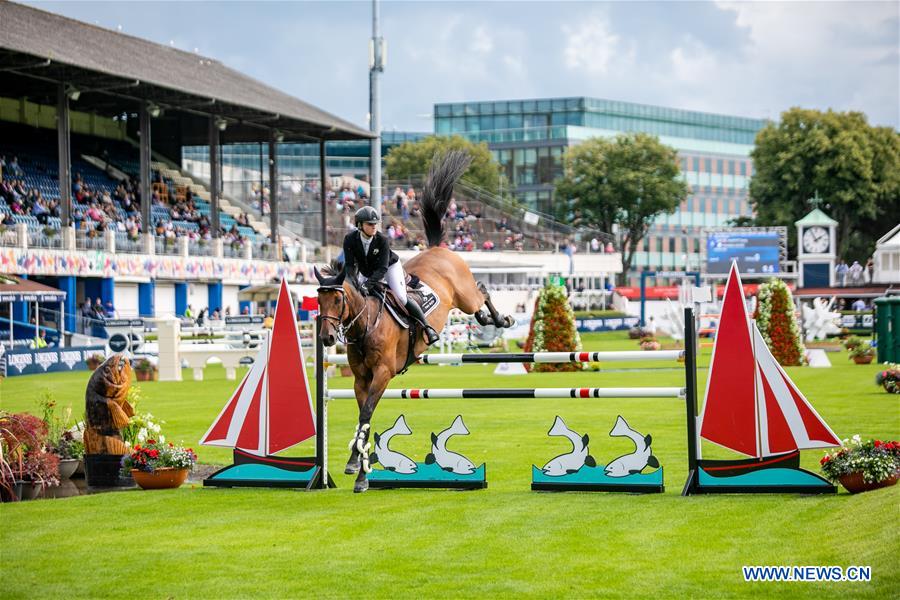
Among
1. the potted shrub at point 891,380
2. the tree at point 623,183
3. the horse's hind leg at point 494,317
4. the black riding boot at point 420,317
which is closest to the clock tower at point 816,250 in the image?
the tree at point 623,183

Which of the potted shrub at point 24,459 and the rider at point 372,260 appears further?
the potted shrub at point 24,459

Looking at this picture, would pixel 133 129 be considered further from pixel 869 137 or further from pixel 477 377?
pixel 869 137

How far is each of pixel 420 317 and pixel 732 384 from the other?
9.68ft

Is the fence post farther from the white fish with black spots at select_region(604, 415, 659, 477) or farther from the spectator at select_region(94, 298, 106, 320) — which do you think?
the spectator at select_region(94, 298, 106, 320)

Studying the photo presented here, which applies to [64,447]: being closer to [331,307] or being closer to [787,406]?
[331,307]

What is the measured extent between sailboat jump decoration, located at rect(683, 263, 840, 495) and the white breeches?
287 centimetres

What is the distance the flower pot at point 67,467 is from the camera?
40.8 ft

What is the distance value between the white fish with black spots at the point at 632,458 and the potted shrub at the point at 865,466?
4.94 feet

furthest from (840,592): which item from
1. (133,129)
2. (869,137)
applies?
(869,137)

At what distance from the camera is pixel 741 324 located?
10.3m

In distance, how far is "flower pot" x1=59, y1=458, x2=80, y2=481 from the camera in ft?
40.8

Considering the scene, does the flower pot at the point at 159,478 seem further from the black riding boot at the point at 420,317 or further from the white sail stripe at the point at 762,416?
the white sail stripe at the point at 762,416

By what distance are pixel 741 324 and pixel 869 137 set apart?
6882 cm

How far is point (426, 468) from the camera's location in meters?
11.3
